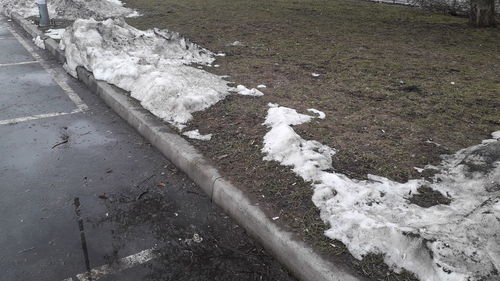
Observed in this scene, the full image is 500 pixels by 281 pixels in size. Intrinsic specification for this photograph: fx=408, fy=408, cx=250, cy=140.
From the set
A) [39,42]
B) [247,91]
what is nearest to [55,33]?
[39,42]

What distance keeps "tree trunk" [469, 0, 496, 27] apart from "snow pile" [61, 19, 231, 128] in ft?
26.9

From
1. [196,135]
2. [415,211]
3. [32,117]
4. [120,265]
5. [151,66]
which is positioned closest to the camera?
[120,265]

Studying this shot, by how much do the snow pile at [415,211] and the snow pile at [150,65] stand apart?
5.30 feet

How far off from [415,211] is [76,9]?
12.8m

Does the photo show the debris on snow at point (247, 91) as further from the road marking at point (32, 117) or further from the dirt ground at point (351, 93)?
the road marking at point (32, 117)

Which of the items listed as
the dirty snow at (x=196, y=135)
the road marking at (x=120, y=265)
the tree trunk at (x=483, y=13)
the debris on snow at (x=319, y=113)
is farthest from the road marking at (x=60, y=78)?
the tree trunk at (x=483, y=13)

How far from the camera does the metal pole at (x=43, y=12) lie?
432 inches

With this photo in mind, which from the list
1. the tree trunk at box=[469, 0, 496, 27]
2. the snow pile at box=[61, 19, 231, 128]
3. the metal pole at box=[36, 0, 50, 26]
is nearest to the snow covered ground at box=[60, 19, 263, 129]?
the snow pile at box=[61, 19, 231, 128]

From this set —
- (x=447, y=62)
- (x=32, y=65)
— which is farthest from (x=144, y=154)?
(x=447, y=62)

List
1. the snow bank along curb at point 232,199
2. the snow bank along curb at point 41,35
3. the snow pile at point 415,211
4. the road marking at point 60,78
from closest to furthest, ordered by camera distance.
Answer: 1. the snow pile at point 415,211
2. the snow bank along curb at point 232,199
3. the road marking at point 60,78
4. the snow bank along curb at point 41,35

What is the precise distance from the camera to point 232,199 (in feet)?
12.0

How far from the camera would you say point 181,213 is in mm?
3746

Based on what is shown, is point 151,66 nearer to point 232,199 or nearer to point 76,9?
point 232,199

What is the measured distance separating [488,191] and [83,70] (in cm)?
656
